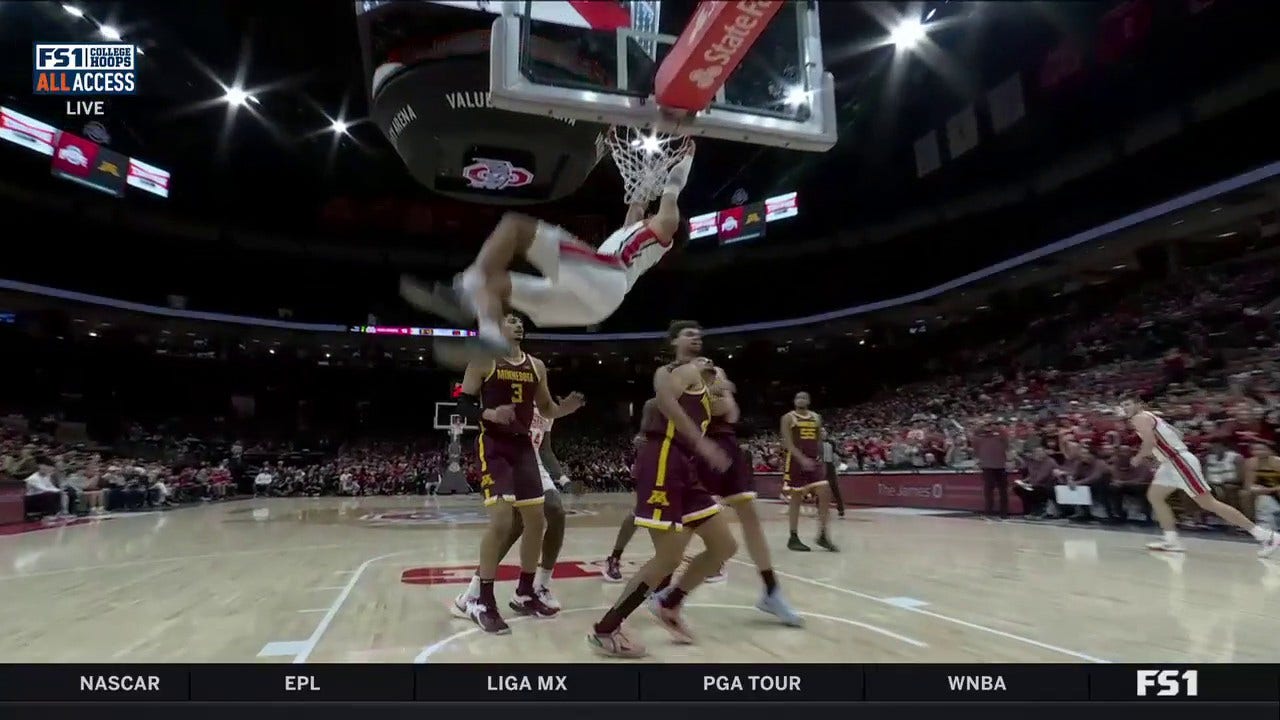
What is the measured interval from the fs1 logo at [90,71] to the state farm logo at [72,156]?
8.68 metres

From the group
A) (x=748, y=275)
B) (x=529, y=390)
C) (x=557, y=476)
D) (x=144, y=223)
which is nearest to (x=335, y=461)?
(x=144, y=223)

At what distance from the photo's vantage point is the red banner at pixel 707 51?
3.12 metres

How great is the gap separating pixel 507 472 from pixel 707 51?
2.45 meters

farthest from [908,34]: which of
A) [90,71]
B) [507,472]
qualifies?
[90,71]

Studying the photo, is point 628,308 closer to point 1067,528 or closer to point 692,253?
point 692,253

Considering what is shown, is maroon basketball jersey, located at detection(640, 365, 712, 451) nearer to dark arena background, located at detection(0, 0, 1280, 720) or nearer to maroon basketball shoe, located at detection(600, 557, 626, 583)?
dark arena background, located at detection(0, 0, 1280, 720)

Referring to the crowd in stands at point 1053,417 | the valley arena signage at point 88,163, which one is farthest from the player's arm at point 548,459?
the valley arena signage at point 88,163

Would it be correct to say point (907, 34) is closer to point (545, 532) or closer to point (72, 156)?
point (545, 532)

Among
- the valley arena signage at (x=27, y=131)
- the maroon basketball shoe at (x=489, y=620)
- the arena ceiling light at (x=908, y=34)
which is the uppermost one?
the valley arena signage at (x=27, y=131)

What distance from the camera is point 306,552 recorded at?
7.30 metres

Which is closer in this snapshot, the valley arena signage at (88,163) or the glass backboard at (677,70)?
the glass backboard at (677,70)

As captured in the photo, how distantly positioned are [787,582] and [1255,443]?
5.94 metres

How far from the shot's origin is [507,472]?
370 cm
